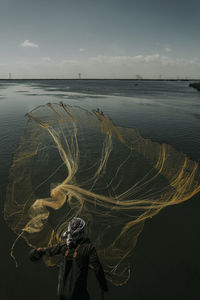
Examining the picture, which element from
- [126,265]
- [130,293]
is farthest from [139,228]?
[130,293]

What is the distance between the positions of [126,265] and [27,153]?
5.52 m

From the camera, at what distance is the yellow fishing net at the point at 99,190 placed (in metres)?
4.38

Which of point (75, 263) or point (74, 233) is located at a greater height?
point (74, 233)

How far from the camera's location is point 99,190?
746 cm

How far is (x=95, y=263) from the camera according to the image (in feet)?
8.45

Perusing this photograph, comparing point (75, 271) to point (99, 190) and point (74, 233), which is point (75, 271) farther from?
point (99, 190)

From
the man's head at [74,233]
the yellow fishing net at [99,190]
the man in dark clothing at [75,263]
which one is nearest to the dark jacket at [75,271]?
the man in dark clothing at [75,263]

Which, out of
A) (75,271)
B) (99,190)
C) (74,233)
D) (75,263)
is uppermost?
(74,233)

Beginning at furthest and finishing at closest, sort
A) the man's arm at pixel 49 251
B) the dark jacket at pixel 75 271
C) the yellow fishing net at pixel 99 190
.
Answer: the yellow fishing net at pixel 99 190, the man's arm at pixel 49 251, the dark jacket at pixel 75 271

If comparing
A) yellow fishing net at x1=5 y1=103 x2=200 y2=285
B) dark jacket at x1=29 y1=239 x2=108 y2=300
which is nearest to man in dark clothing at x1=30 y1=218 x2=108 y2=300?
dark jacket at x1=29 y1=239 x2=108 y2=300

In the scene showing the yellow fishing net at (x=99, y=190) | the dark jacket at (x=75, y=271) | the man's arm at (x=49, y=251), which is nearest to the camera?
the dark jacket at (x=75, y=271)

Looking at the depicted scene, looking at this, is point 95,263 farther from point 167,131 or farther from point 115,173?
point 167,131

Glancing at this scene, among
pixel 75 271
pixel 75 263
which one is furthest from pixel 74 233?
pixel 75 271

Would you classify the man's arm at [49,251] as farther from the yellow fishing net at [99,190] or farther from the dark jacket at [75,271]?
the yellow fishing net at [99,190]
